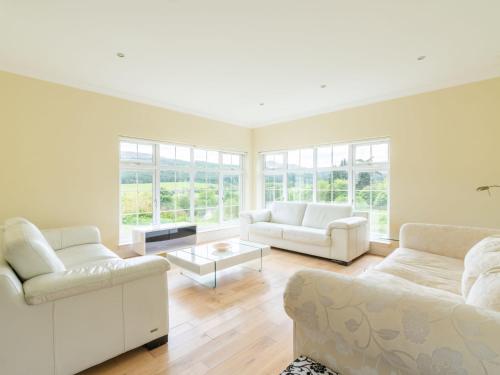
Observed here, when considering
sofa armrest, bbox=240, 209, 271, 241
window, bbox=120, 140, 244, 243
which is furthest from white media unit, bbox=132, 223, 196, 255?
sofa armrest, bbox=240, 209, 271, 241

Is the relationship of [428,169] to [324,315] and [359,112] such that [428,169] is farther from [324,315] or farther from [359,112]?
[324,315]

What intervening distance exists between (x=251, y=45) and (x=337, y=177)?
306cm

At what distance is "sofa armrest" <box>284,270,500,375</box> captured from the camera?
0.75m

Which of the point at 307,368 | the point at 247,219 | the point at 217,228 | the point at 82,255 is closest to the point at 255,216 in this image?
the point at 247,219

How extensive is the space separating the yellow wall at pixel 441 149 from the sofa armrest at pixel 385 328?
335 centimetres

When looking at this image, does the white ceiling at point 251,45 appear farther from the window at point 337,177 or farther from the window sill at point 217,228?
the window sill at point 217,228

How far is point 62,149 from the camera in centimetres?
337

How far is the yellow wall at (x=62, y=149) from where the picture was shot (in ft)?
9.89

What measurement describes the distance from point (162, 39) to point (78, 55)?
108 cm

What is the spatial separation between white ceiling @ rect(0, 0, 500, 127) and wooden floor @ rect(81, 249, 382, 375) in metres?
2.64

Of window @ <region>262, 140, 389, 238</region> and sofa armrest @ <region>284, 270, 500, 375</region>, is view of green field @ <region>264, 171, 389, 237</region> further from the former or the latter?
sofa armrest @ <region>284, 270, 500, 375</region>

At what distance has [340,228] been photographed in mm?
3598

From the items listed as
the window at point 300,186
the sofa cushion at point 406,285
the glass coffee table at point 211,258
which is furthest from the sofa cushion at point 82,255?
the window at point 300,186

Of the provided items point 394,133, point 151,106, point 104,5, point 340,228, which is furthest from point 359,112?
point 104,5
